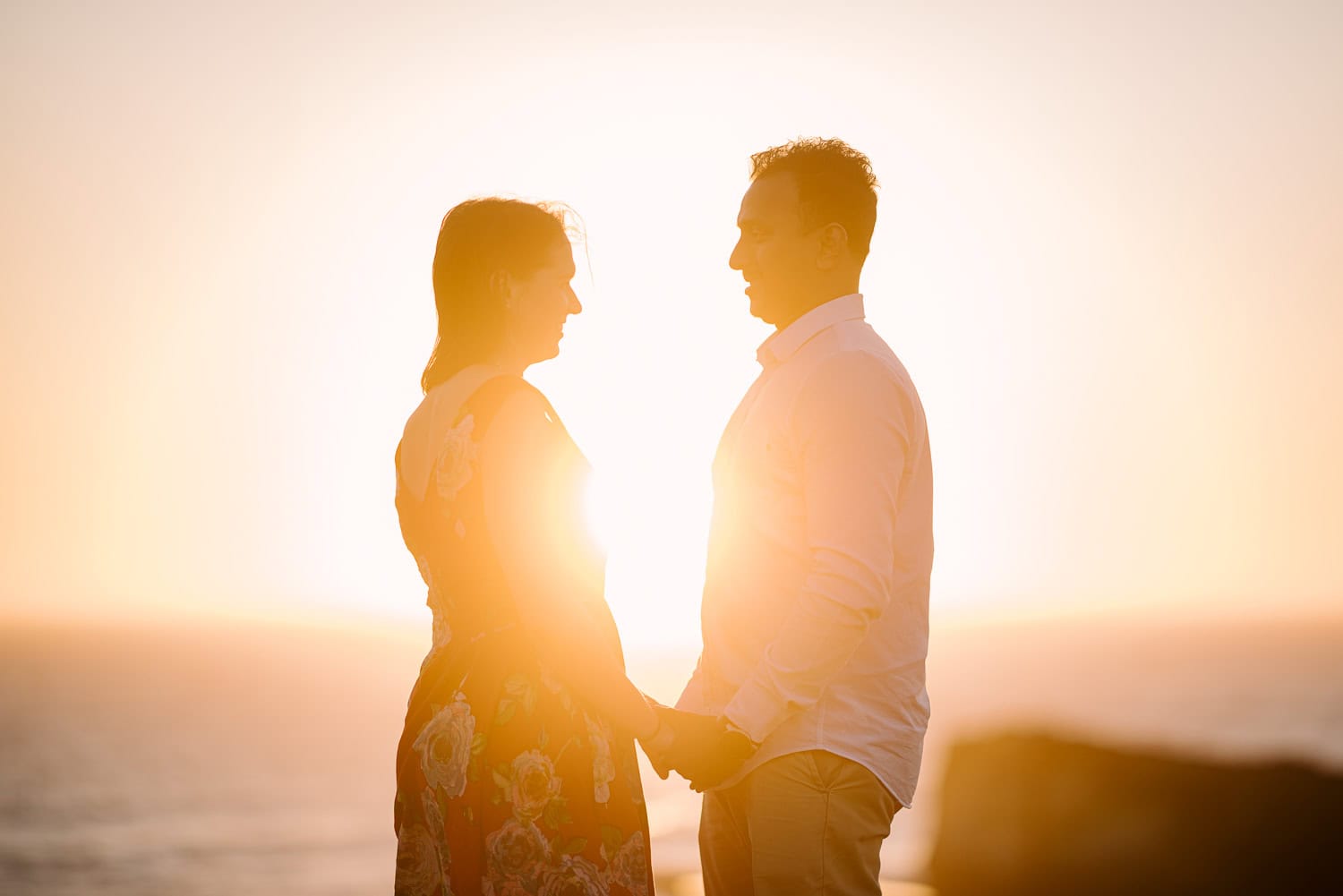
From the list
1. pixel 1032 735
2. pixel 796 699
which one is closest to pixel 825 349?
pixel 796 699

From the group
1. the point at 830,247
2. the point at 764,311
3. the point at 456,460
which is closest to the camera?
the point at 456,460

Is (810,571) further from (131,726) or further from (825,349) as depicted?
(131,726)

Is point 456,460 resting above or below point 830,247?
below

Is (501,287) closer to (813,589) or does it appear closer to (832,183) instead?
(832,183)

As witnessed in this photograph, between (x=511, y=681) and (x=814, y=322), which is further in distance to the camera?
(x=814, y=322)

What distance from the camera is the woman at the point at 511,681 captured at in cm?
352

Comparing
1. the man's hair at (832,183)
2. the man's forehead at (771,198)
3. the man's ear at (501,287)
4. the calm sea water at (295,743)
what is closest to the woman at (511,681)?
the man's ear at (501,287)

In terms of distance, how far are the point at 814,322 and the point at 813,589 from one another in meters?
0.90

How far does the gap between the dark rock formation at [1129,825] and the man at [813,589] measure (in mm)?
16068

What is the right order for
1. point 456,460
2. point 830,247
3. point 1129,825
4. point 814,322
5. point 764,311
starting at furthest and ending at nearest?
point 1129,825 → point 764,311 → point 830,247 → point 814,322 → point 456,460

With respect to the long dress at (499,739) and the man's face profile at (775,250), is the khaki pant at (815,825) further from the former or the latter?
the man's face profile at (775,250)

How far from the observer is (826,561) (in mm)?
3430

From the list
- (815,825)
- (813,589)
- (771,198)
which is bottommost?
(815,825)

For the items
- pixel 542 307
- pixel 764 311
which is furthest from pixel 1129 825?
pixel 542 307
